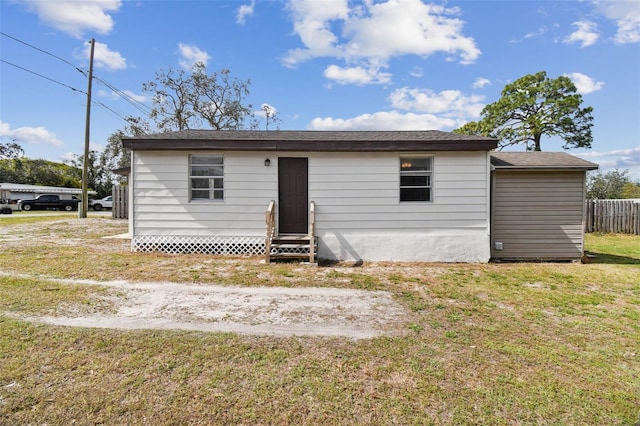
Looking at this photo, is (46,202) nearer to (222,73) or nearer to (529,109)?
(222,73)

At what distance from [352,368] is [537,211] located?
7.79 metres

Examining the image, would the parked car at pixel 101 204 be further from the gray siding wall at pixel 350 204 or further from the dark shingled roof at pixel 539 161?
the dark shingled roof at pixel 539 161

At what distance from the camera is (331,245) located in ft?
25.9

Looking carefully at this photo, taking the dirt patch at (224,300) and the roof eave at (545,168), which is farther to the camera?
the roof eave at (545,168)

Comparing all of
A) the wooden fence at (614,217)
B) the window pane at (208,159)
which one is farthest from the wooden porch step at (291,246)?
the wooden fence at (614,217)

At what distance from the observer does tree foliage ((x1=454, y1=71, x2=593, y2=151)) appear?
21938mm

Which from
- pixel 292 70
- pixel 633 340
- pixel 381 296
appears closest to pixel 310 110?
pixel 292 70

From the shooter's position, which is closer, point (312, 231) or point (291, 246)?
point (312, 231)

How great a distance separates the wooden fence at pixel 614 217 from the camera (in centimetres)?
1295

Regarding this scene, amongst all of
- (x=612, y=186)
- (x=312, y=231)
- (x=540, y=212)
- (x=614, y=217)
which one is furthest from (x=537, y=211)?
(x=612, y=186)

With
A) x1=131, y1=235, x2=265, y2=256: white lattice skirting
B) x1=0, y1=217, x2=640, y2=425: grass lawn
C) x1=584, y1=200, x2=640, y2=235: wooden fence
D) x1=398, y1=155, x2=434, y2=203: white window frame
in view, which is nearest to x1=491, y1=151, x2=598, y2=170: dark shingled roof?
x1=398, y1=155, x2=434, y2=203: white window frame

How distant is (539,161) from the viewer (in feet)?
→ 27.1

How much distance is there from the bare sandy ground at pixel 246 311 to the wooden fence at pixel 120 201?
47.9ft

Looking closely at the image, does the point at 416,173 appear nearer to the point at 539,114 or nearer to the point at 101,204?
the point at 539,114
